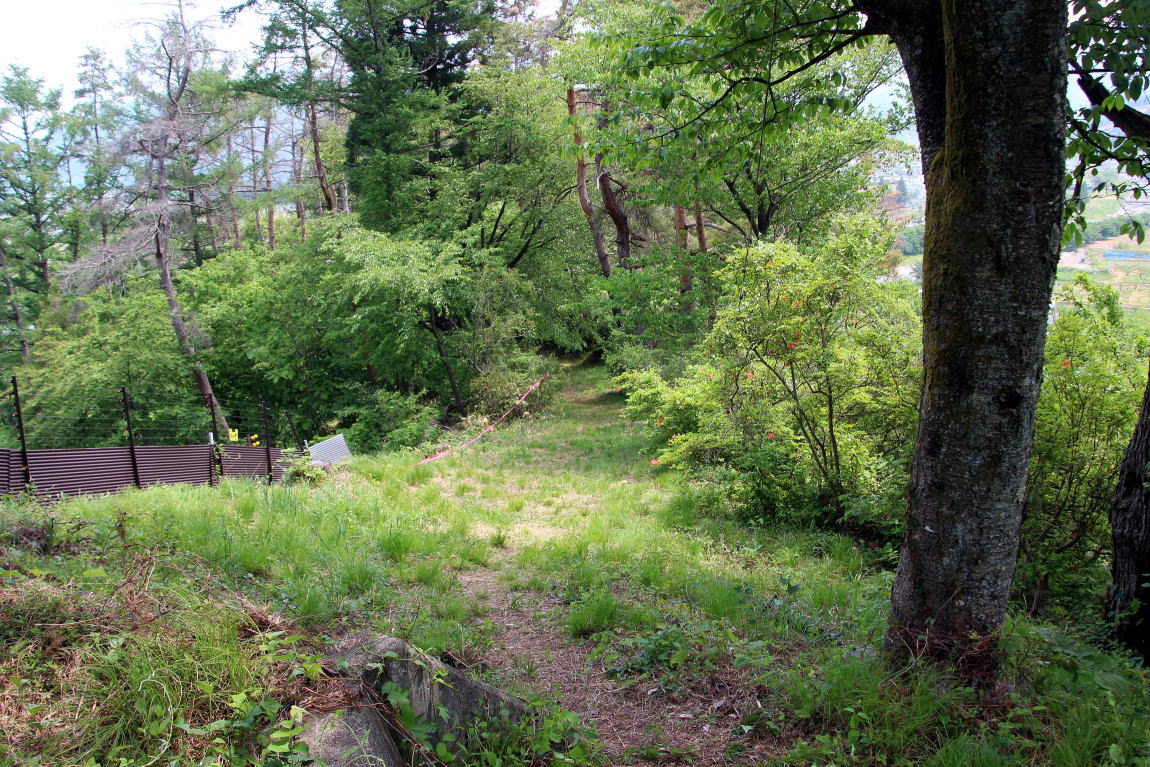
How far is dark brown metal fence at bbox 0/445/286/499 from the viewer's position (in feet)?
27.7

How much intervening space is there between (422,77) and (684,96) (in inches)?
726

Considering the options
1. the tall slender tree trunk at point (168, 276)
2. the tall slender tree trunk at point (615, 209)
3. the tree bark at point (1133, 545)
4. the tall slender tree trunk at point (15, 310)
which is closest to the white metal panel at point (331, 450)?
the tall slender tree trunk at point (168, 276)

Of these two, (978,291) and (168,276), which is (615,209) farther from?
(978,291)

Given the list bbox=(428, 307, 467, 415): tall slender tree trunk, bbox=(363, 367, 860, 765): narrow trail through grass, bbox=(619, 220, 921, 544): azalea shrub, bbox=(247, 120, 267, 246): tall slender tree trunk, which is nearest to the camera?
bbox=(363, 367, 860, 765): narrow trail through grass

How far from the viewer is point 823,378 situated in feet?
20.7

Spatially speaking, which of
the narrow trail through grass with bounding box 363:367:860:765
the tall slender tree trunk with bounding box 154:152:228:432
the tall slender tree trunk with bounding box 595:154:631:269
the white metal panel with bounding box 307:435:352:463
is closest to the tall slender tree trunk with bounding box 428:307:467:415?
the white metal panel with bounding box 307:435:352:463

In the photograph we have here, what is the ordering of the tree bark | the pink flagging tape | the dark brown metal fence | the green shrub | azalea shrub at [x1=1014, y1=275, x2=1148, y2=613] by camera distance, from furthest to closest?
the green shrub
the pink flagging tape
the dark brown metal fence
azalea shrub at [x1=1014, y1=275, x2=1148, y2=613]
the tree bark

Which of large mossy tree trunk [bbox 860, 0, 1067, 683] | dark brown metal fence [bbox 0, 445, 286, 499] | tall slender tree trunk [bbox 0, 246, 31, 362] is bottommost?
dark brown metal fence [bbox 0, 445, 286, 499]

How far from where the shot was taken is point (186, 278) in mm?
23750

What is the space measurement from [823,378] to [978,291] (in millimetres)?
3811

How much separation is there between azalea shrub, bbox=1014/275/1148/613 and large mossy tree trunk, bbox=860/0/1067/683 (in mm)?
2365

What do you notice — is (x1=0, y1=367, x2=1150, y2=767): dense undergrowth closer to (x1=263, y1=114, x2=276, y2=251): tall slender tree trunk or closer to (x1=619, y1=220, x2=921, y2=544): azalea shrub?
(x1=619, y1=220, x2=921, y2=544): azalea shrub

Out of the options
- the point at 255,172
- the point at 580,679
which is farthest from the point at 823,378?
the point at 255,172

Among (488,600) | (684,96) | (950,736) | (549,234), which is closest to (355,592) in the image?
(488,600)
